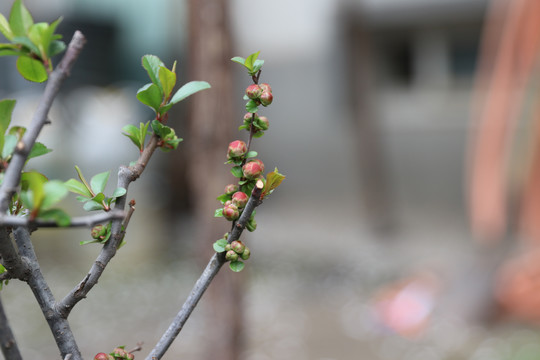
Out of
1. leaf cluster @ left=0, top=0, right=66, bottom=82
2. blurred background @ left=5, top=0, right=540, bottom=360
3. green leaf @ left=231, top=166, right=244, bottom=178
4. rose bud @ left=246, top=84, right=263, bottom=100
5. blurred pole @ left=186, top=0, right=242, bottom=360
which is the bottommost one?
blurred background @ left=5, top=0, right=540, bottom=360

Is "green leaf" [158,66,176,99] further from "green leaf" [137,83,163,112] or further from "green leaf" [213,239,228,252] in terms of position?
"green leaf" [213,239,228,252]

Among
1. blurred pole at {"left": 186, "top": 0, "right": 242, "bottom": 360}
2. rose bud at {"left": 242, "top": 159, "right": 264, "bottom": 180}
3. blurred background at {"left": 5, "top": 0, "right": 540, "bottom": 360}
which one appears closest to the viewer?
rose bud at {"left": 242, "top": 159, "right": 264, "bottom": 180}

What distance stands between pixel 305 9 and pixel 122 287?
8.88 ft

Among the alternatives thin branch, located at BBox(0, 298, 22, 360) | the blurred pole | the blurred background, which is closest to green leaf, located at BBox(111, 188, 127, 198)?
thin branch, located at BBox(0, 298, 22, 360)

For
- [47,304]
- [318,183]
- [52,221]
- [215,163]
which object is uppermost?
[52,221]

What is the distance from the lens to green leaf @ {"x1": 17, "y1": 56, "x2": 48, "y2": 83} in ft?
1.44

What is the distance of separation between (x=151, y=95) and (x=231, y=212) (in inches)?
4.3

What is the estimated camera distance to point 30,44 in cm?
42

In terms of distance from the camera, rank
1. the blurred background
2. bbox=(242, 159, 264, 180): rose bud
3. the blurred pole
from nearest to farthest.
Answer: bbox=(242, 159, 264, 180): rose bud < the blurred pole < the blurred background

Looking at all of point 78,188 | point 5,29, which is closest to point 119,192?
point 78,188

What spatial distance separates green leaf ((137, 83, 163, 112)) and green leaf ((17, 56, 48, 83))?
68mm

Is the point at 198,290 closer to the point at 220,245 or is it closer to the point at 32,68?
the point at 220,245

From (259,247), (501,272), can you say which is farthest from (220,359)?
(259,247)

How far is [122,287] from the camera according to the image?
436 cm
